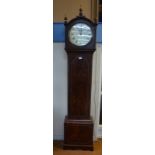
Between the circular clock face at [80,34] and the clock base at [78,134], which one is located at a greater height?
the circular clock face at [80,34]

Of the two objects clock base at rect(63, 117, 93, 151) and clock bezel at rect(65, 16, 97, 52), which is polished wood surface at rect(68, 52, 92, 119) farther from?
clock base at rect(63, 117, 93, 151)

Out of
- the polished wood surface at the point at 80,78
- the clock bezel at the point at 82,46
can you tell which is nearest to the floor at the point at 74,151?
the polished wood surface at the point at 80,78

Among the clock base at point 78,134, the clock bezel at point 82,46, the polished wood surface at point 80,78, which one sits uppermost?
the clock bezel at point 82,46

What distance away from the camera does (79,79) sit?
2.26m

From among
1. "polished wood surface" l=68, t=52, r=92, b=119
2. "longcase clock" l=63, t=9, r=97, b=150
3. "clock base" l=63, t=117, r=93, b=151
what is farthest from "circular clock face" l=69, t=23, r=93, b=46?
"clock base" l=63, t=117, r=93, b=151

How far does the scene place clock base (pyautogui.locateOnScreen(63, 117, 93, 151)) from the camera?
2268 millimetres

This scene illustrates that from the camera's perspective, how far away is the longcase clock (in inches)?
88.1

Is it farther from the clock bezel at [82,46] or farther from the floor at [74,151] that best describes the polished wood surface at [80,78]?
the floor at [74,151]

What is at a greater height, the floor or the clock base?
the clock base

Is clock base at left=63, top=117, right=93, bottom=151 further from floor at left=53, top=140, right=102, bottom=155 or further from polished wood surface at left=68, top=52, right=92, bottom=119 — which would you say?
polished wood surface at left=68, top=52, right=92, bottom=119

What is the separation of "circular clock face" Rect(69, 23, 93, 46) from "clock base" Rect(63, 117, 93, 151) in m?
0.85

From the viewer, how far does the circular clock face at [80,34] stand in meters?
2.24

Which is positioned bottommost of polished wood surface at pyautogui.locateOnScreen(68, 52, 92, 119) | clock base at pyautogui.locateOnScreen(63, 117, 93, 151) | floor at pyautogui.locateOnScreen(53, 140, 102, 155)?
floor at pyautogui.locateOnScreen(53, 140, 102, 155)
